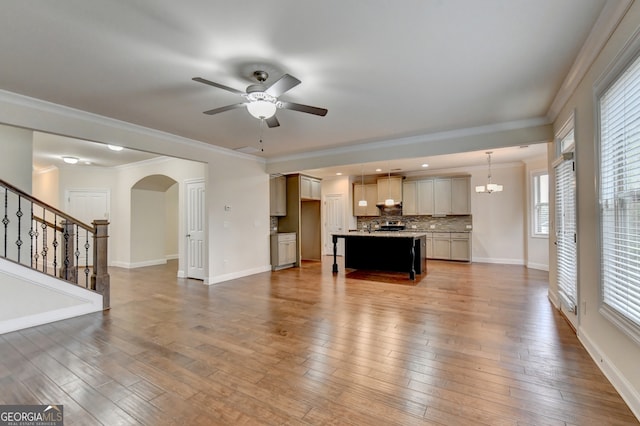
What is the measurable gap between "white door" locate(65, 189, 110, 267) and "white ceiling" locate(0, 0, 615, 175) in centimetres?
504

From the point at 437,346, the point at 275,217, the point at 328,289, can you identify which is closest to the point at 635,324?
the point at 437,346

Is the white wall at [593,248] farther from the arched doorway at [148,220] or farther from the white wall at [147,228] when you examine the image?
the white wall at [147,228]

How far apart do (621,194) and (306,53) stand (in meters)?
2.58

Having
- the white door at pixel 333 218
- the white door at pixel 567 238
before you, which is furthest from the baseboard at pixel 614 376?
the white door at pixel 333 218

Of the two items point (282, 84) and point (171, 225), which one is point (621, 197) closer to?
point (282, 84)

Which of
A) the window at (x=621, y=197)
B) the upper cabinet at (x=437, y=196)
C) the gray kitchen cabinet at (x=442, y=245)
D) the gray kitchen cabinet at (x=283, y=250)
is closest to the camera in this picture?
the window at (x=621, y=197)

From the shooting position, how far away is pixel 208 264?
5.57 metres

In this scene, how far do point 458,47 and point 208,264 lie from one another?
511 cm

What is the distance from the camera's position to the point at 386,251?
6699 mm

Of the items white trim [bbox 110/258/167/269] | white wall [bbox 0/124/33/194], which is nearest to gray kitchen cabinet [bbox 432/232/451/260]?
white trim [bbox 110/258/167/269]

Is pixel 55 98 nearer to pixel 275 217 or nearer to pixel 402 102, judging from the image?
pixel 402 102

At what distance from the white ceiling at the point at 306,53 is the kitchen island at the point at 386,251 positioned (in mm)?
2821

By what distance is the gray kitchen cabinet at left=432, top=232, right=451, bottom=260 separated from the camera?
8141mm

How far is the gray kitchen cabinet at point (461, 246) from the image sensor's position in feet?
25.8
